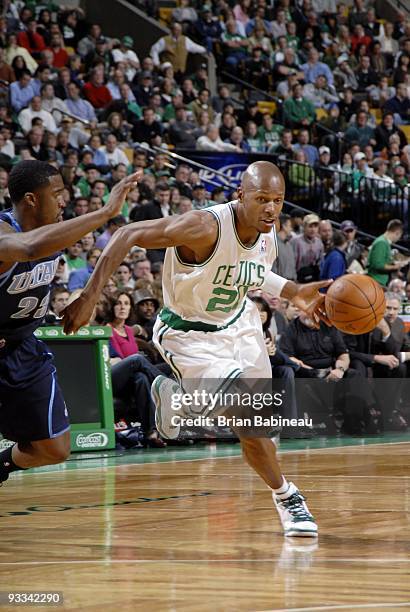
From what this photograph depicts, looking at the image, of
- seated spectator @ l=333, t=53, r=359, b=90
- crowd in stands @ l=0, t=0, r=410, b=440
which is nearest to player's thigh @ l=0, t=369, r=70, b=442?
crowd in stands @ l=0, t=0, r=410, b=440

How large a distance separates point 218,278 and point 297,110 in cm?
1347

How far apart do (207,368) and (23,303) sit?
1001mm

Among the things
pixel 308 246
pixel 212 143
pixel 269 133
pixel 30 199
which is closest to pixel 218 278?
pixel 30 199

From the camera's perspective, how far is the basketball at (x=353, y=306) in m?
5.54

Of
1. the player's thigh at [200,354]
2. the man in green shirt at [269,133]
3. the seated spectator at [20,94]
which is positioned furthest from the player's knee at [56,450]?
the man in green shirt at [269,133]

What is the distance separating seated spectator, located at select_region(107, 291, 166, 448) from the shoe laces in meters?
4.38

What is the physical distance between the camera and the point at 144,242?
4.73 metres

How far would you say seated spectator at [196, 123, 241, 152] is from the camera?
15.5 m

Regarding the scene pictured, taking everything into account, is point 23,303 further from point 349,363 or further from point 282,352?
point 349,363

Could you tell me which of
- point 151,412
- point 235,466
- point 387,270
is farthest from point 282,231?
point 235,466

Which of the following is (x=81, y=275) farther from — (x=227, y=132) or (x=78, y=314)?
(x=78, y=314)

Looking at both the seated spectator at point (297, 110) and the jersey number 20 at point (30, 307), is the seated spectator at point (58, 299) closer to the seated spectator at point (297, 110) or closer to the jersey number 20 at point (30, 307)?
the jersey number 20 at point (30, 307)

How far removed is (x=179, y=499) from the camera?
20.8 ft

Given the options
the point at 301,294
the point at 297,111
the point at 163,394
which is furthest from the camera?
the point at 297,111
